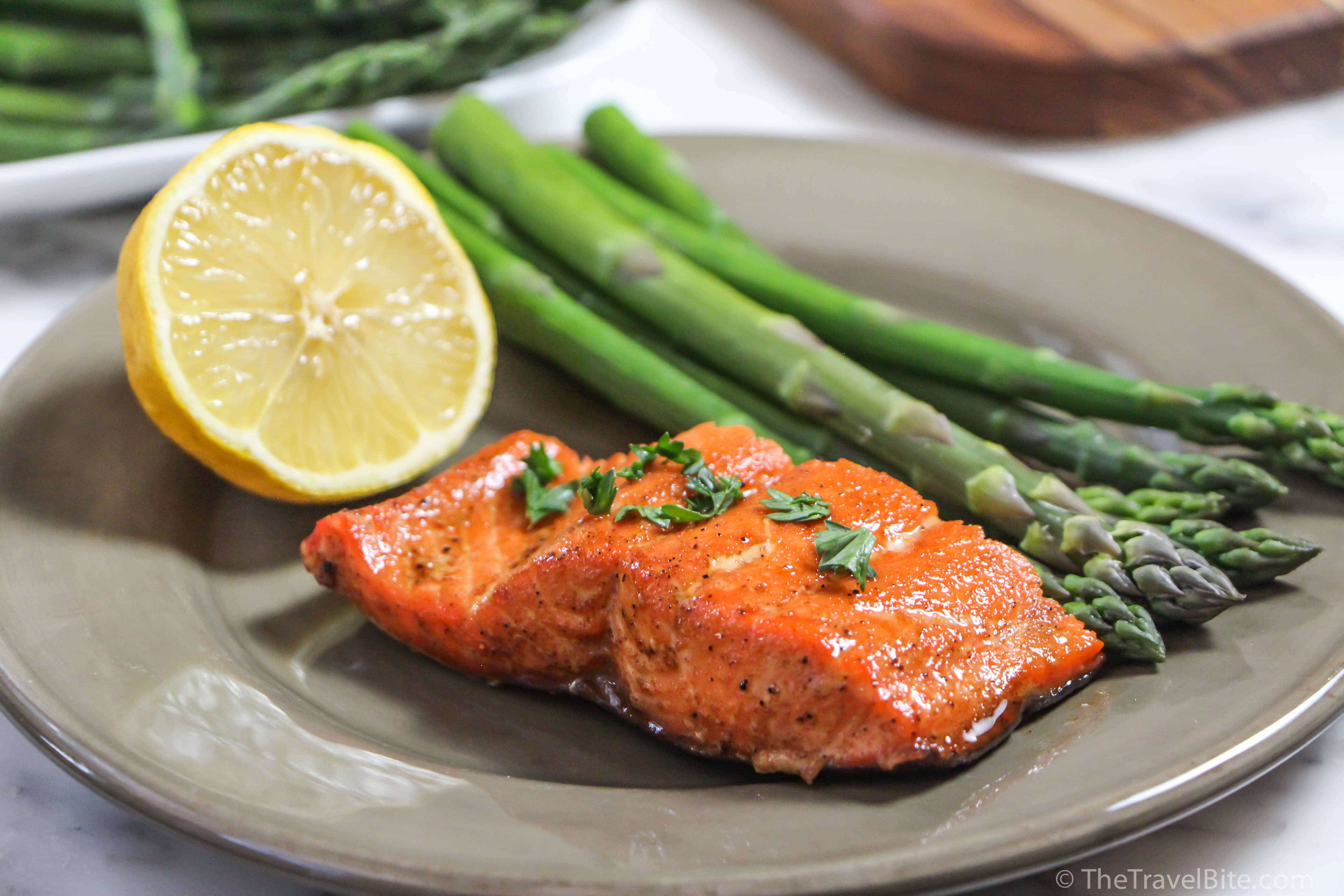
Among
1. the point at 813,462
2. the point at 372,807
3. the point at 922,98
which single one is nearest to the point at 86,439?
the point at 372,807

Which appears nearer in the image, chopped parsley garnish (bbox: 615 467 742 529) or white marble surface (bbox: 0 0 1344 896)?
white marble surface (bbox: 0 0 1344 896)

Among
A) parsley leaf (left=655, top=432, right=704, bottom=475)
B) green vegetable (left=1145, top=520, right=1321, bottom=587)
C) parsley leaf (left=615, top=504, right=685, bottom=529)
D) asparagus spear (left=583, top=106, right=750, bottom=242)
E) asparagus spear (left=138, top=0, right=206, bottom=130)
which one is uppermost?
green vegetable (left=1145, top=520, right=1321, bottom=587)

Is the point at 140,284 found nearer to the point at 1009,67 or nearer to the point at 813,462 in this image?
the point at 813,462

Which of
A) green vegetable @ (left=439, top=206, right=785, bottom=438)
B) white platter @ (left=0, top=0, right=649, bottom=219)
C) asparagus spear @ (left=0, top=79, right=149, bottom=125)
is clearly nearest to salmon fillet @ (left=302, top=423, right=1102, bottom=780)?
green vegetable @ (left=439, top=206, right=785, bottom=438)

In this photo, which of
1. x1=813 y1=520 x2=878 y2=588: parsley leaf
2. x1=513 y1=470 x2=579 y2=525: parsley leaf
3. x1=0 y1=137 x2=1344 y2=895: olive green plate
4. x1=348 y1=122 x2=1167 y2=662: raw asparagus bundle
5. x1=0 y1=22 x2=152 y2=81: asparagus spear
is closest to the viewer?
x1=0 y1=137 x2=1344 y2=895: olive green plate

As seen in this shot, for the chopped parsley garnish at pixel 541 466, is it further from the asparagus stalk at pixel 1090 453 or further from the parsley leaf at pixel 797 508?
the asparagus stalk at pixel 1090 453

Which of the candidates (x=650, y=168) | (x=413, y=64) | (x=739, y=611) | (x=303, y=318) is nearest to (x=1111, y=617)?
(x=739, y=611)

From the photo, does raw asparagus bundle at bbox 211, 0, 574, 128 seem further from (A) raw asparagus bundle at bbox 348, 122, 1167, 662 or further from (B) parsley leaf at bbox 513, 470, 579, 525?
(B) parsley leaf at bbox 513, 470, 579, 525
